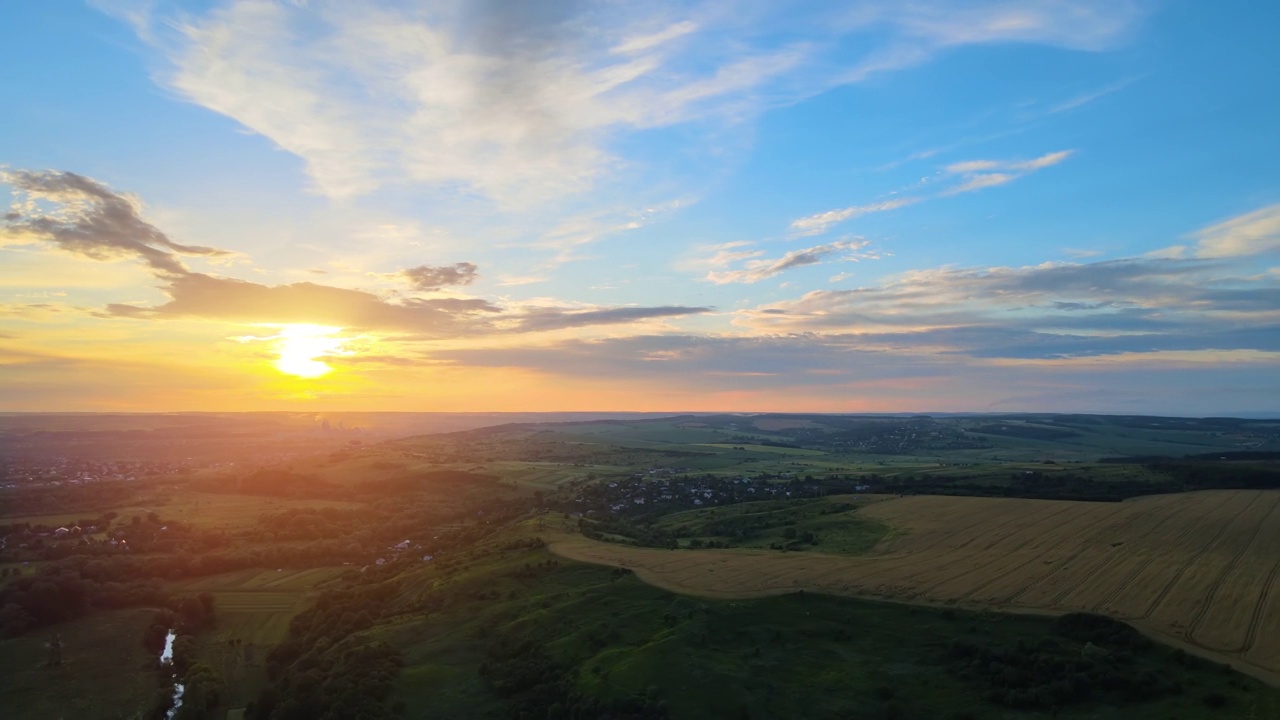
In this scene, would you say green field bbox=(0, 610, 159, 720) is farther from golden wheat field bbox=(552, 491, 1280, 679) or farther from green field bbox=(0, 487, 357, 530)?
green field bbox=(0, 487, 357, 530)

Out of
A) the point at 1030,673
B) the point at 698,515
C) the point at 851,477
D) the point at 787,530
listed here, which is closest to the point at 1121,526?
the point at 787,530

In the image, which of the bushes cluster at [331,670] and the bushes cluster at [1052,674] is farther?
the bushes cluster at [331,670]

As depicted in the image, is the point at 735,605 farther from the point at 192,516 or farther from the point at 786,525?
the point at 192,516

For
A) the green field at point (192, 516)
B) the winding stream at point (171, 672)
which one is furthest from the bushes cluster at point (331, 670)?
the green field at point (192, 516)

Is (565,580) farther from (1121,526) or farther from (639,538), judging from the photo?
(1121,526)

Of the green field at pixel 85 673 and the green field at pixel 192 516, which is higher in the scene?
the green field at pixel 192 516

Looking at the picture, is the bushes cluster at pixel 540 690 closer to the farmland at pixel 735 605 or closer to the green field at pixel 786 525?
the farmland at pixel 735 605

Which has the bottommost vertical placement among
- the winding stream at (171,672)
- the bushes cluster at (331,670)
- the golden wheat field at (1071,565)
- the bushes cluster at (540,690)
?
the winding stream at (171,672)

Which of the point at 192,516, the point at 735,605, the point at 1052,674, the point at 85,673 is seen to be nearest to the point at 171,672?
the point at 85,673

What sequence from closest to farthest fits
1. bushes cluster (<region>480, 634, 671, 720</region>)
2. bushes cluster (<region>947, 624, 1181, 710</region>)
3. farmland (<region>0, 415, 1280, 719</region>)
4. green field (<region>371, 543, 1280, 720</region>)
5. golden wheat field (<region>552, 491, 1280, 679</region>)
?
bushes cluster (<region>947, 624, 1181, 710</region>)
green field (<region>371, 543, 1280, 720</region>)
bushes cluster (<region>480, 634, 671, 720</region>)
farmland (<region>0, 415, 1280, 719</region>)
golden wheat field (<region>552, 491, 1280, 679</region>)

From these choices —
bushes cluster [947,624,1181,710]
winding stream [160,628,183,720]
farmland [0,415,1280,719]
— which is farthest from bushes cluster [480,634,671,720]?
winding stream [160,628,183,720]
